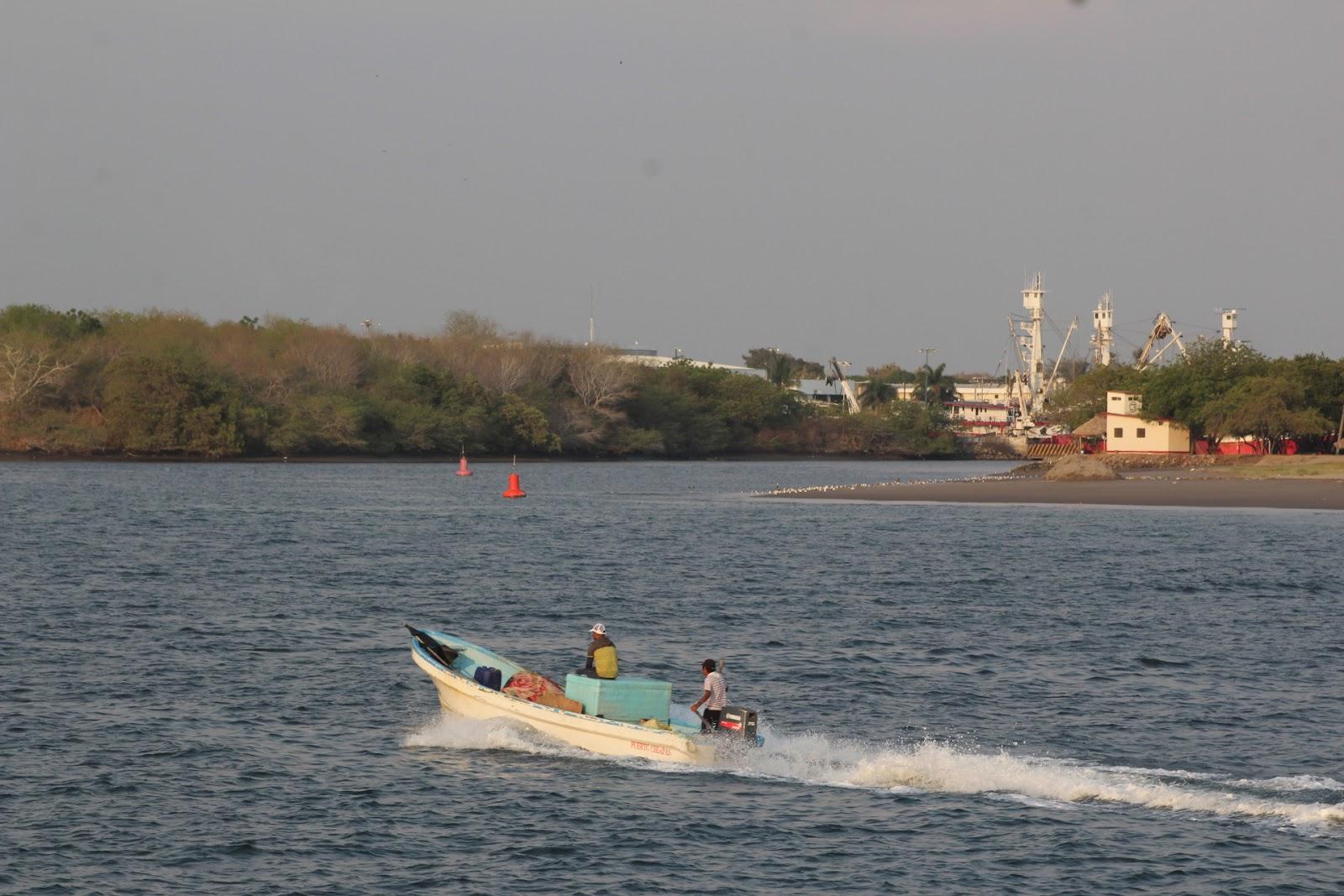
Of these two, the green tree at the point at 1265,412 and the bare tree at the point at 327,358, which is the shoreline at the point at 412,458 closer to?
the bare tree at the point at 327,358

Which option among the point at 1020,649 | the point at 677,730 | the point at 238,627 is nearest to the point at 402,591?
the point at 238,627

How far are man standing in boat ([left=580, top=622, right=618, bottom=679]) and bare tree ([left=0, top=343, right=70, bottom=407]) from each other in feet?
388

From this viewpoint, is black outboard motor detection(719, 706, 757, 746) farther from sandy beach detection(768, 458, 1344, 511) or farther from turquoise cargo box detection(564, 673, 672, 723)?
sandy beach detection(768, 458, 1344, 511)

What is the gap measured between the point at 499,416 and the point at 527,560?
339ft

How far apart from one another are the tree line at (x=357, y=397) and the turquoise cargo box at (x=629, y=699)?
11598 cm

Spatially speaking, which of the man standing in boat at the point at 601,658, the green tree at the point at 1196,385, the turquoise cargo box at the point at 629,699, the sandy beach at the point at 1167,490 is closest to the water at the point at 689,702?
the turquoise cargo box at the point at 629,699

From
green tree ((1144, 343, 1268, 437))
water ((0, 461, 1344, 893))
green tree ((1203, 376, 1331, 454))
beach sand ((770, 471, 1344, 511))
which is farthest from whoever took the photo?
green tree ((1144, 343, 1268, 437))

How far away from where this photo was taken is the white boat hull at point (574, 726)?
2305 centimetres

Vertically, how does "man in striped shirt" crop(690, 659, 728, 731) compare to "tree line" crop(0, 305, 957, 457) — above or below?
below

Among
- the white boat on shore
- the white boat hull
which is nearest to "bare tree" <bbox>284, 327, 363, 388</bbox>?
the white boat on shore

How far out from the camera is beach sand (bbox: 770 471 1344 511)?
3167 inches

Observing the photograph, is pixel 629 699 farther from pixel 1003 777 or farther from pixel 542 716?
pixel 1003 777

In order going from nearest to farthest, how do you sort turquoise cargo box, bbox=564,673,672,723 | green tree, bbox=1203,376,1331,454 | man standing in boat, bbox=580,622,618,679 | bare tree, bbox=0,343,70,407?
turquoise cargo box, bbox=564,673,672,723, man standing in boat, bbox=580,622,618,679, green tree, bbox=1203,376,1331,454, bare tree, bbox=0,343,70,407

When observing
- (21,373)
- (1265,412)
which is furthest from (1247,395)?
(21,373)
